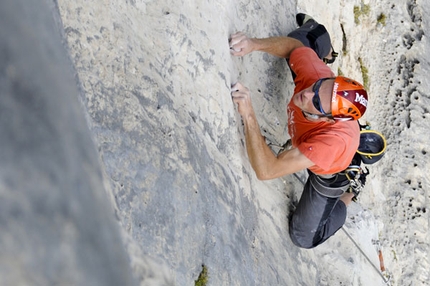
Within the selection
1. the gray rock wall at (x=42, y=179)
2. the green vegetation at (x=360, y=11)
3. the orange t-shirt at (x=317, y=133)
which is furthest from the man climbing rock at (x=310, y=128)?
the gray rock wall at (x=42, y=179)

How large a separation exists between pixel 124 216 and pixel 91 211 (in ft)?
3.59

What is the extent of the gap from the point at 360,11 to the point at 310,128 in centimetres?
282

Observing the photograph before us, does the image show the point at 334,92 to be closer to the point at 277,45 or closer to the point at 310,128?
the point at 310,128

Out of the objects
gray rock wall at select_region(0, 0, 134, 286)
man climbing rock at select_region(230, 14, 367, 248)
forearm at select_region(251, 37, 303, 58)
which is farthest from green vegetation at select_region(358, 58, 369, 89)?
gray rock wall at select_region(0, 0, 134, 286)

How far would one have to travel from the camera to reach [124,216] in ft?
5.20

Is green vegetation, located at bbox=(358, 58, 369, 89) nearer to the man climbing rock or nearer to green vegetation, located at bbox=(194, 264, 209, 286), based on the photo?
the man climbing rock

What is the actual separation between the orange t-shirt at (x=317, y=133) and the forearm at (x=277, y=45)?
0.06m

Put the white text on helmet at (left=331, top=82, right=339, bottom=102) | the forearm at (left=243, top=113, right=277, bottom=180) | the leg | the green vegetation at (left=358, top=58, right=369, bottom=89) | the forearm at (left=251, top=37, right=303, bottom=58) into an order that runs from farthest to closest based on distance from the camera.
Answer: the green vegetation at (left=358, top=58, right=369, bottom=89), the leg, the forearm at (left=251, top=37, right=303, bottom=58), the white text on helmet at (left=331, top=82, right=339, bottom=102), the forearm at (left=243, top=113, right=277, bottom=180)

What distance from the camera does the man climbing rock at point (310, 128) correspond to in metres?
2.80

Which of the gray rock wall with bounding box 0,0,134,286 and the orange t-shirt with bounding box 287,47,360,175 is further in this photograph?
the orange t-shirt with bounding box 287,47,360,175

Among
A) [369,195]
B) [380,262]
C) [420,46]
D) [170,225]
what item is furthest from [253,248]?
[420,46]

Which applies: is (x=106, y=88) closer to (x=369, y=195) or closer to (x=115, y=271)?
(x=115, y=271)

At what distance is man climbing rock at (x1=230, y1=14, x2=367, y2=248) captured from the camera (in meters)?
2.80

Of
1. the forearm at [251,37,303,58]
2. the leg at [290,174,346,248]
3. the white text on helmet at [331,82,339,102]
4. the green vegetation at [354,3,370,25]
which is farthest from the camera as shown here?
the green vegetation at [354,3,370,25]
